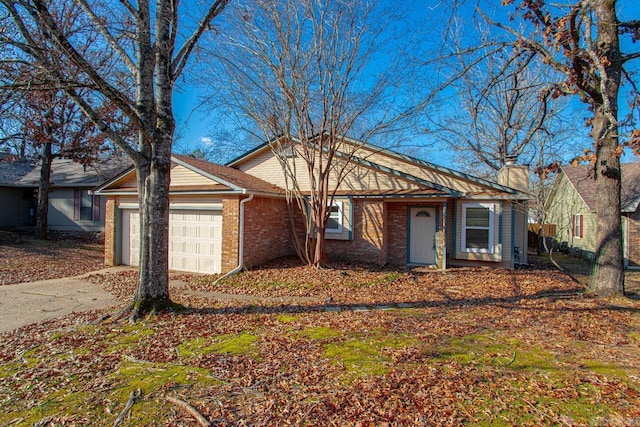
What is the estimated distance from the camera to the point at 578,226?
18.7 meters

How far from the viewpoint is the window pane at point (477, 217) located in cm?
1255

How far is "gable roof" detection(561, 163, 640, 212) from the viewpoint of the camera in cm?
1429

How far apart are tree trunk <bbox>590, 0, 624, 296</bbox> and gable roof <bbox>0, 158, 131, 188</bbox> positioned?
2199cm

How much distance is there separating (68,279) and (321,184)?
8.27 m

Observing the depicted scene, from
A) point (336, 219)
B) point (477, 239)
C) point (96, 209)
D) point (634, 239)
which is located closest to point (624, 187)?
point (634, 239)

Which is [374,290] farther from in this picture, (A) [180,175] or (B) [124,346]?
(A) [180,175]

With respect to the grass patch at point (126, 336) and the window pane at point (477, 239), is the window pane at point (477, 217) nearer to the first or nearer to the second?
the window pane at point (477, 239)

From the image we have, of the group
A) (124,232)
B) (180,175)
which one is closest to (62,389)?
(180,175)

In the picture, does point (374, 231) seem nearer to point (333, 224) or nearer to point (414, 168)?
point (333, 224)

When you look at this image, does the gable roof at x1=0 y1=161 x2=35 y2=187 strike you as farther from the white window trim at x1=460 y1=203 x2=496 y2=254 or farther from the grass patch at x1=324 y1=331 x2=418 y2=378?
the white window trim at x1=460 y1=203 x2=496 y2=254

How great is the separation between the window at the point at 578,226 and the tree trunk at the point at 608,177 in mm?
13087

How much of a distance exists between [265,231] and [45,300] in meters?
6.14

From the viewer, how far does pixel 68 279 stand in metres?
10.7

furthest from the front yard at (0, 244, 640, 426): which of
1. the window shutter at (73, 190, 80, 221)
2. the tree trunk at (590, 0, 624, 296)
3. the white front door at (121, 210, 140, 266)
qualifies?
the window shutter at (73, 190, 80, 221)
